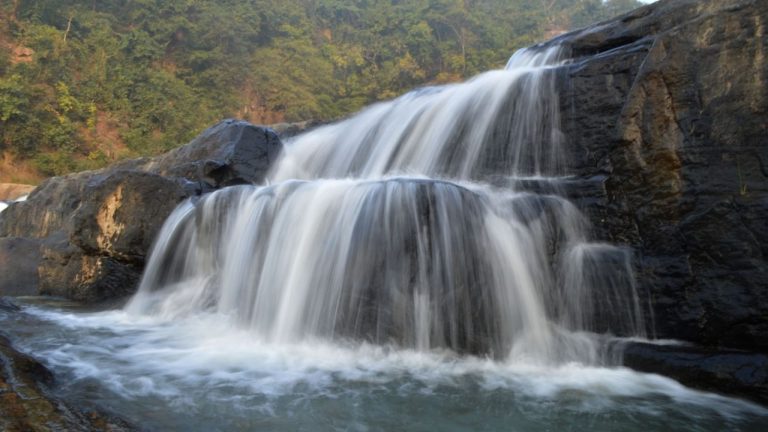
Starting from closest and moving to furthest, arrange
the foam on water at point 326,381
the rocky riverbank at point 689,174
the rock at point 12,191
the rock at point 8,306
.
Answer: the foam on water at point 326,381 < the rocky riverbank at point 689,174 < the rock at point 8,306 < the rock at point 12,191

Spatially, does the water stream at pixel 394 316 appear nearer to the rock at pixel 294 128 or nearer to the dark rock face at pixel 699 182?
the dark rock face at pixel 699 182

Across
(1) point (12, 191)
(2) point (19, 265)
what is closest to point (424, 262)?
(2) point (19, 265)

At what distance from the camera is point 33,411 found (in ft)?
8.09

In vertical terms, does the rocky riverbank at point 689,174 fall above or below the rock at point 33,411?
above

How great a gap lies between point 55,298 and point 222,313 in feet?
10.6

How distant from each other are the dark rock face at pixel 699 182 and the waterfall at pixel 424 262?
1.03 feet

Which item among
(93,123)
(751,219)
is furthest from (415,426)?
(93,123)

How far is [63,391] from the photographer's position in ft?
11.4

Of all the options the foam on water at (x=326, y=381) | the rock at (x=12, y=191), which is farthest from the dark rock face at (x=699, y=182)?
the rock at (x=12, y=191)

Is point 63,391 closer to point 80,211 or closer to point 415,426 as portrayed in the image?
point 415,426

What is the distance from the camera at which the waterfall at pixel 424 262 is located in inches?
181

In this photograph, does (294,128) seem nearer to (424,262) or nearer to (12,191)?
(424,262)

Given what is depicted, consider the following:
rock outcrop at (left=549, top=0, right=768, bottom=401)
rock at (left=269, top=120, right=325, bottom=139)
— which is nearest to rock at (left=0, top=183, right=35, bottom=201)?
rock at (left=269, top=120, right=325, bottom=139)

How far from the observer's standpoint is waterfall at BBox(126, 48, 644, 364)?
459 centimetres
